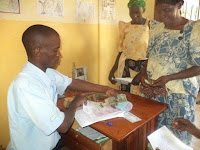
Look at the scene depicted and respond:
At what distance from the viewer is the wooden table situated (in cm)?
101

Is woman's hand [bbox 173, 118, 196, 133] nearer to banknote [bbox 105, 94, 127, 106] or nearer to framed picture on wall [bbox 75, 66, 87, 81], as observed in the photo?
banknote [bbox 105, 94, 127, 106]

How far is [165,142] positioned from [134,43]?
4.74ft

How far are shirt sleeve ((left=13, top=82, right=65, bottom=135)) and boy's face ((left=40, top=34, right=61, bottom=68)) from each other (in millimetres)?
182

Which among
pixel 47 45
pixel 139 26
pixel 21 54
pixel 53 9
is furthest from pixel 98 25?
pixel 47 45

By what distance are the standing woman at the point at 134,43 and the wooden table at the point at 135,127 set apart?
2.68ft

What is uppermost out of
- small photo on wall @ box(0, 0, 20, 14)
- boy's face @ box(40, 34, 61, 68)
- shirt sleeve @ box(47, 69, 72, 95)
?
small photo on wall @ box(0, 0, 20, 14)

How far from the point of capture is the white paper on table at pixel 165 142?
3.49 ft

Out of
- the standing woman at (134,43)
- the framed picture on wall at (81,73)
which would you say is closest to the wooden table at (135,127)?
the standing woman at (134,43)

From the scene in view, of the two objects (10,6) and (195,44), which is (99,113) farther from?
(10,6)

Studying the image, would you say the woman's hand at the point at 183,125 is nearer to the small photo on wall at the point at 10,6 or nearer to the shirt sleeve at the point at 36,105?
the shirt sleeve at the point at 36,105

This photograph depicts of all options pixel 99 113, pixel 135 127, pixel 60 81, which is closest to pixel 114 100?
pixel 99 113

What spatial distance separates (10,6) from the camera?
62.6 inches

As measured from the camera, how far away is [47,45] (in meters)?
0.97

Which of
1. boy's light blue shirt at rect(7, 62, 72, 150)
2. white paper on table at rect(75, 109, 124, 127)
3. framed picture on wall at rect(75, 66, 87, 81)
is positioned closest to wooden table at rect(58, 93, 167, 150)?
white paper on table at rect(75, 109, 124, 127)
